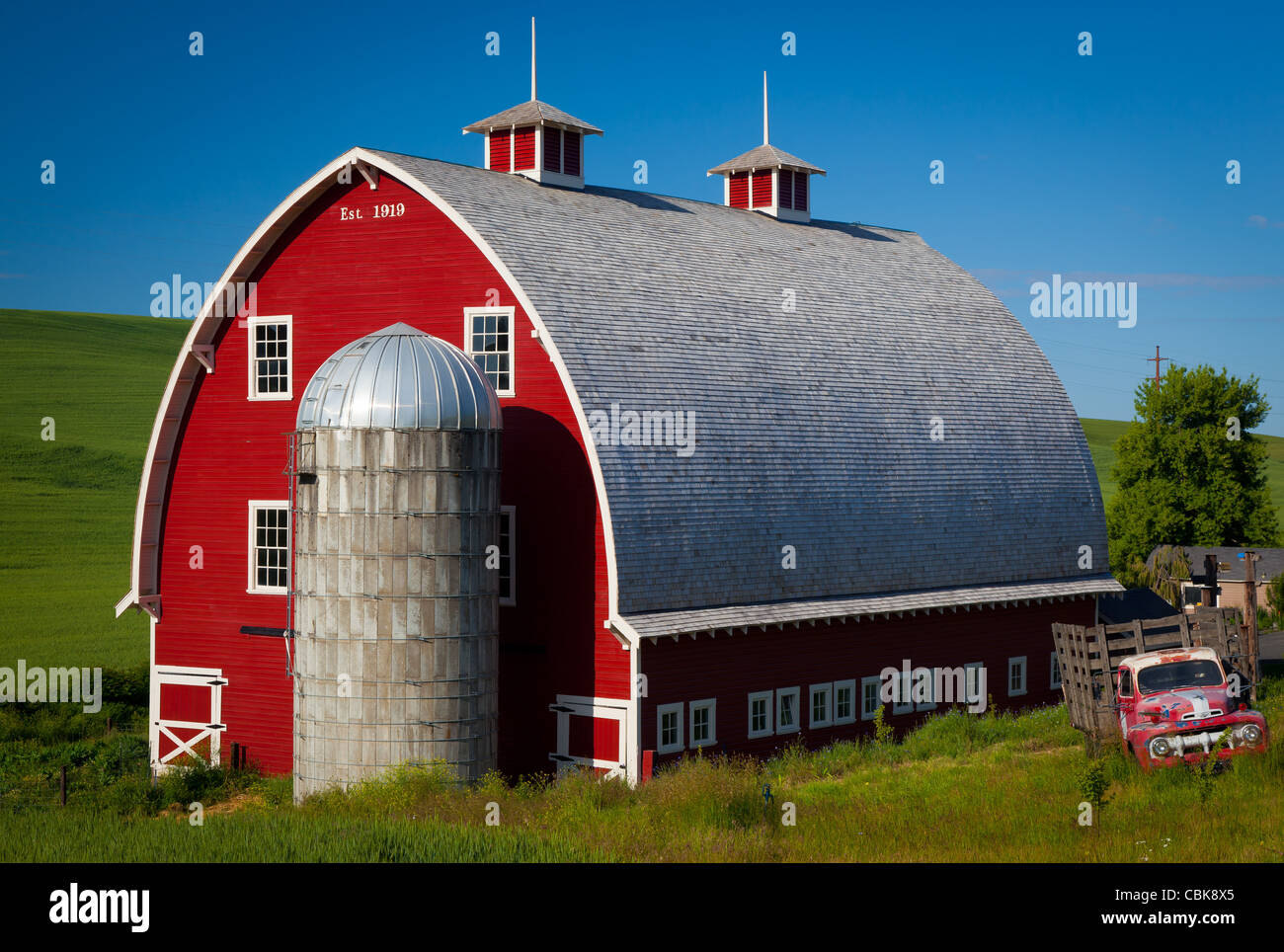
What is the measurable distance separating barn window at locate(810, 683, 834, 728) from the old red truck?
621 cm

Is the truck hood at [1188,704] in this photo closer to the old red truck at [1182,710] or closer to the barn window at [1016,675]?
the old red truck at [1182,710]

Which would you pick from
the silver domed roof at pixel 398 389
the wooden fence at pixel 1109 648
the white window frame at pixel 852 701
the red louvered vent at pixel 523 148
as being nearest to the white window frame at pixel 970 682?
the white window frame at pixel 852 701

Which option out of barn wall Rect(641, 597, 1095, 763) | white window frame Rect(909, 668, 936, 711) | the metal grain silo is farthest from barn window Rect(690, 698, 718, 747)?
white window frame Rect(909, 668, 936, 711)

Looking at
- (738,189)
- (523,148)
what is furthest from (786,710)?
(738,189)

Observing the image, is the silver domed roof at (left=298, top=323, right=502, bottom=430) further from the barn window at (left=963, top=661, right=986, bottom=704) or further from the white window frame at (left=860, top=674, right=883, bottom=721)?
the barn window at (left=963, top=661, right=986, bottom=704)

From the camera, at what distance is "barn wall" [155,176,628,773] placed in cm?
2495

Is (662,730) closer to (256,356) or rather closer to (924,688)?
(924,688)

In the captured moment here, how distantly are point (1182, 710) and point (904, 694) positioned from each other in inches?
333

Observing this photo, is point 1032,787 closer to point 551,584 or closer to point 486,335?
point 551,584

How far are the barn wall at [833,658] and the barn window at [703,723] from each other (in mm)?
116

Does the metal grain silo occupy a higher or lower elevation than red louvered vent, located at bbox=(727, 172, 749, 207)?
lower

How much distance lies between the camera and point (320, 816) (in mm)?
19578
